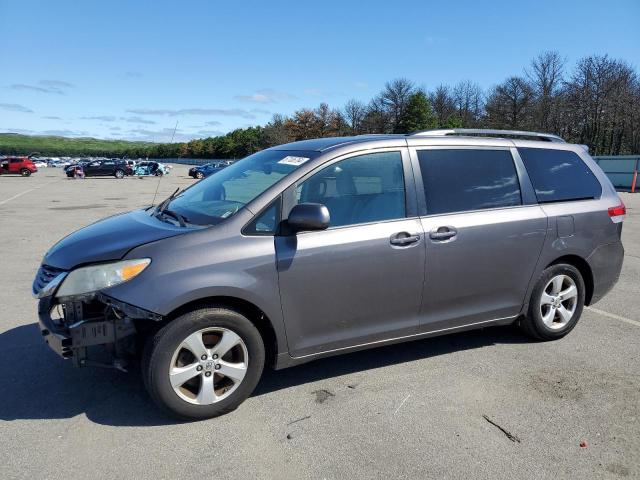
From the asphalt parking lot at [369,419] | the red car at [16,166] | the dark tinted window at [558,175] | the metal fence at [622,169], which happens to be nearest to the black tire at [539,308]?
the asphalt parking lot at [369,419]

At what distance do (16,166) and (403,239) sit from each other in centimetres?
5268

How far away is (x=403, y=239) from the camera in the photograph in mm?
3736

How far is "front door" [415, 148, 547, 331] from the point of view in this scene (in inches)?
154

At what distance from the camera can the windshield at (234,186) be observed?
3.63 meters

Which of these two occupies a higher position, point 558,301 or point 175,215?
point 175,215

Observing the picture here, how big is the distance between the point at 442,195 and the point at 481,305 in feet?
3.20

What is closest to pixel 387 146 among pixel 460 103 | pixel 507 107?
pixel 507 107


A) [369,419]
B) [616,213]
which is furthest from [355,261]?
[616,213]

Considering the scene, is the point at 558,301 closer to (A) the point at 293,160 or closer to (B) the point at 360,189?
(B) the point at 360,189

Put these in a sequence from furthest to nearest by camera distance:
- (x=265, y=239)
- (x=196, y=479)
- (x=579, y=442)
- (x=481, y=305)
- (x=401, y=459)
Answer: (x=481, y=305) → (x=265, y=239) → (x=579, y=442) → (x=401, y=459) → (x=196, y=479)

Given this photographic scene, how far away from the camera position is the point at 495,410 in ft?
11.3

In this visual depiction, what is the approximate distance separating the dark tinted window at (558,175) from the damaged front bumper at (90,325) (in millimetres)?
3431

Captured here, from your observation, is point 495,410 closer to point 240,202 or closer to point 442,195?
point 442,195

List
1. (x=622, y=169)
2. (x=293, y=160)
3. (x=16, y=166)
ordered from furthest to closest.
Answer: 1. (x=16, y=166)
2. (x=622, y=169)
3. (x=293, y=160)
